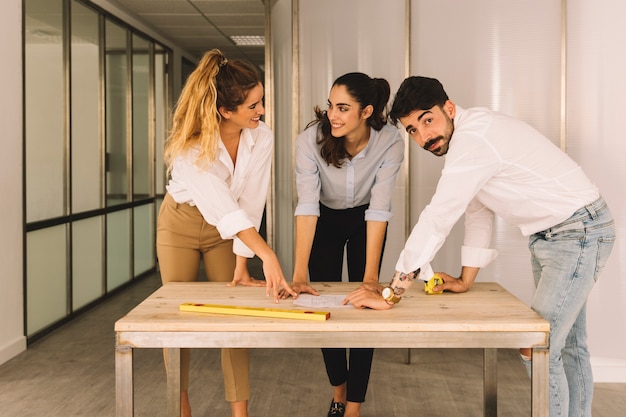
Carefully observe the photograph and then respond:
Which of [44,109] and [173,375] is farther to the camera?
[44,109]

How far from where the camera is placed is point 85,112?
5879mm

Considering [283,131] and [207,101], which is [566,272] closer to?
[207,101]

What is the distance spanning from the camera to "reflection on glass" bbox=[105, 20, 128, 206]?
650 centimetres

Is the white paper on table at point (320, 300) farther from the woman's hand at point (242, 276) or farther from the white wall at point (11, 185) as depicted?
the white wall at point (11, 185)

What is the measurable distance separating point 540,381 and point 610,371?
232 cm

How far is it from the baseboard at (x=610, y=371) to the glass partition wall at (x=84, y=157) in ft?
11.7

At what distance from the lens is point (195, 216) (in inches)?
108

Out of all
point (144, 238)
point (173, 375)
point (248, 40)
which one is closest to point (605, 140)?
point (173, 375)

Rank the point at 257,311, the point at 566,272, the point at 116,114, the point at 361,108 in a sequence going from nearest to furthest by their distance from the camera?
the point at 257,311
the point at 566,272
the point at 361,108
the point at 116,114

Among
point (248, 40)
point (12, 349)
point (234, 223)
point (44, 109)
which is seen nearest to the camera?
point (234, 223)

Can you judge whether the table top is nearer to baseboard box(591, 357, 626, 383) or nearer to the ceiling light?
baseboard box(591, 357, 626, 383)

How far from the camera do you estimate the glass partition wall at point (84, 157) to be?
4863 mm

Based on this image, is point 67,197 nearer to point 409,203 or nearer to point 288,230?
point 288,230

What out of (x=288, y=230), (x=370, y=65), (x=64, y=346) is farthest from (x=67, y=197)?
(x=370, y=65)
